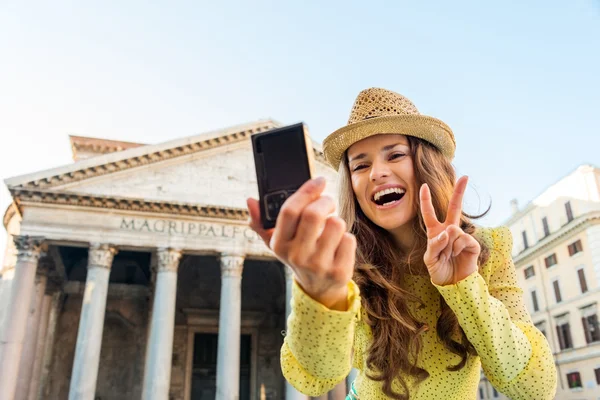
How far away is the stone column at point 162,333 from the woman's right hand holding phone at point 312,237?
15.7 metres

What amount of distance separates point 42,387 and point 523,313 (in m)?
21.9

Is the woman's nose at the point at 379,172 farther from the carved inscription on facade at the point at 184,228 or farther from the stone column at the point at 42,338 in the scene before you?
the stone column at the point at 42,338

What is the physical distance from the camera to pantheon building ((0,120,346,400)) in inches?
623

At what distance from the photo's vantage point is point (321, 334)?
129 cm

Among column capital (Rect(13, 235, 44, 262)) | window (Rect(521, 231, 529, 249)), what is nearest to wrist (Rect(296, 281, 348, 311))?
column capital (Rect(13, 235, 44, 262))

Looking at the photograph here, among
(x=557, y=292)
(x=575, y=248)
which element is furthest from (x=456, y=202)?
(x=557, y=292)

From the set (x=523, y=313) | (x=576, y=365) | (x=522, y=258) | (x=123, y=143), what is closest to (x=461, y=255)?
(x=523, y=313)

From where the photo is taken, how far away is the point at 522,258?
32312mm

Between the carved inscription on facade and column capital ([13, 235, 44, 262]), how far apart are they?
2.49 m

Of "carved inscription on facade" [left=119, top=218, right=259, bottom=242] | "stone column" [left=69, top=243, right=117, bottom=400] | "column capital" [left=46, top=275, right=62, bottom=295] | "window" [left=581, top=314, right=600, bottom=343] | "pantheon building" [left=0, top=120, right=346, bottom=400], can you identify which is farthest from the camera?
"window" [left=581, top=314, right=600, bottom=343]

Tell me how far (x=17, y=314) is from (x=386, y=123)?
16040 mm

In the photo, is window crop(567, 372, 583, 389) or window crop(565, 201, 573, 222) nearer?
window crop(567, 372, 583, 389)

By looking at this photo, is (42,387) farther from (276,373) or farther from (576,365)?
(576,365)

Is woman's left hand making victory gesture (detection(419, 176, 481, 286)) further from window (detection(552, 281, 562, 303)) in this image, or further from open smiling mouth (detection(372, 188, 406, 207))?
window (detection(552, 281, 562, 303))
